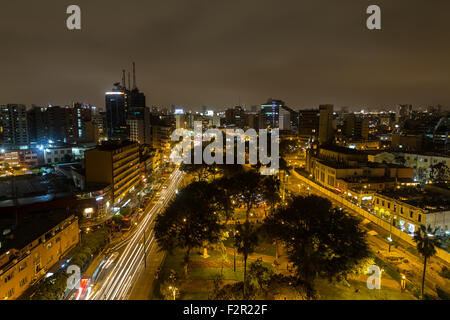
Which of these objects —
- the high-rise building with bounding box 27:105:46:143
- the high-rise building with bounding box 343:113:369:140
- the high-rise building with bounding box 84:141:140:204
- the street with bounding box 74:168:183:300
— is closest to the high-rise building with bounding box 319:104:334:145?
the high-rise building with bounding box 343:113:369:140

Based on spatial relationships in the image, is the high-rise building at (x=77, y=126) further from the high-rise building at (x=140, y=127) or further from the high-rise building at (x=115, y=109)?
the high-rise building at (x=115, y=109)

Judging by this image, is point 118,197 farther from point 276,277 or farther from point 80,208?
point 276,277

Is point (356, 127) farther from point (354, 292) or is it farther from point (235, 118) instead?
point (354, 292)

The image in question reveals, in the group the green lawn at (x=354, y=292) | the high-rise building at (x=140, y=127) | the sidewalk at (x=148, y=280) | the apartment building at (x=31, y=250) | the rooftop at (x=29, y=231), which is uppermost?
the high-rise building at (x=140, y=127)

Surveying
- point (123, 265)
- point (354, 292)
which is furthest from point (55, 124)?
point (354, 292)

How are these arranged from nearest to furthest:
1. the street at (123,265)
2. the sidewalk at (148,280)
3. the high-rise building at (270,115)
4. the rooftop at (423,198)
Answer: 1. the sidewalk at (148,280)
2. the street at (123,265)
3. the rooftop at (423,198)
4. the high-rise building at (270,115)

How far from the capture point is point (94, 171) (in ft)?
99.5

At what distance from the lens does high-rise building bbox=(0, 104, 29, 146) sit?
64.1 metres

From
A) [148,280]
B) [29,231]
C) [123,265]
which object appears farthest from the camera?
[123,265]

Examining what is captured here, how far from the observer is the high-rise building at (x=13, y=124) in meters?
64.1

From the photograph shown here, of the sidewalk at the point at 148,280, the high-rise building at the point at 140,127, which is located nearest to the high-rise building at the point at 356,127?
the high-rise building at the point at 140,127

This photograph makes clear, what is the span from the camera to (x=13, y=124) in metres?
65.0

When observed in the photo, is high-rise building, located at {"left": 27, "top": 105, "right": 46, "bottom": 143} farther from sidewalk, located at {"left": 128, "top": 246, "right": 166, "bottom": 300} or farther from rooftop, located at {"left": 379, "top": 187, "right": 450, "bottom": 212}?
rooftop, located at {"left": 379, "top": 187, "right": 450, "bottom": 212}
